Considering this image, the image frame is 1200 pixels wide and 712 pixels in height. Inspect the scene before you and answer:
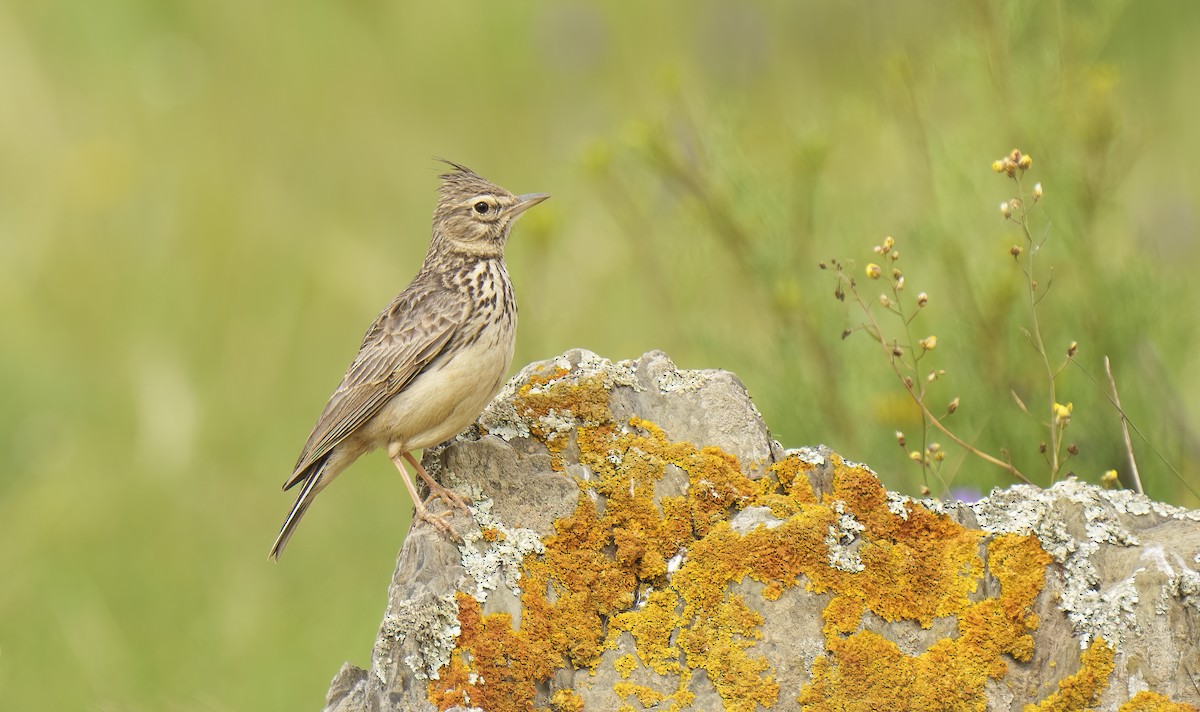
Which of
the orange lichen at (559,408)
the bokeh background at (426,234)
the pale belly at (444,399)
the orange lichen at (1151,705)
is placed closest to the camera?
the orange lichen at (1151,705)

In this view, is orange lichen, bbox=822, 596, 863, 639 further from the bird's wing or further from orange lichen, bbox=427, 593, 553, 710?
the bird's wing

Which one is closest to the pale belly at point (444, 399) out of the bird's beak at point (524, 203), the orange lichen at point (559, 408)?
the orange lichen at point (559, 408)

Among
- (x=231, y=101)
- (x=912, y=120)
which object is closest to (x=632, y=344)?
(x=912, y=120)

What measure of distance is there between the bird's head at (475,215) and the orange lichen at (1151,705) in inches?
120

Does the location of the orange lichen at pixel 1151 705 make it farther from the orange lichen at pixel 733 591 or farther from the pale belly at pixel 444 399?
the pale belly at pixel 444 399

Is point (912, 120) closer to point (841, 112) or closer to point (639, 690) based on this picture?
point (841, 112)

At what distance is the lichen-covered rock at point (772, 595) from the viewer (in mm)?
3803

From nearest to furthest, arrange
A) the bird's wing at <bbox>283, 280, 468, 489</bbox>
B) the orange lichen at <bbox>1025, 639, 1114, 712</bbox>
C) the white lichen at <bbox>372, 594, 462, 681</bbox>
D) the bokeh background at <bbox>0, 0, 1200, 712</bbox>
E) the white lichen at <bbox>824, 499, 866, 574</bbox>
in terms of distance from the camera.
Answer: the orange lichen at <bbox>1025, 639, 1114, 712</bbox>
the white lichen at <bbox>372, 594, 462, 681</bbox>
the white lichen at <bbox>824, 499, 866, 574</bbox>
the bird's wing at <bbox>283, 280, 468, 489</bbox>
the bokeh background at <bbox>0, 0, 1200, 712</bbox>

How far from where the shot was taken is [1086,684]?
146 inches

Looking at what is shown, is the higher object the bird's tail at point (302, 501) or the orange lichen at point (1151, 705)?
the bird's tail at point (302, 501)

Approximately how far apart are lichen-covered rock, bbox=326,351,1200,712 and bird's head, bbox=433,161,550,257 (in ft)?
5.28

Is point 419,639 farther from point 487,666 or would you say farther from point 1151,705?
point 1151,705

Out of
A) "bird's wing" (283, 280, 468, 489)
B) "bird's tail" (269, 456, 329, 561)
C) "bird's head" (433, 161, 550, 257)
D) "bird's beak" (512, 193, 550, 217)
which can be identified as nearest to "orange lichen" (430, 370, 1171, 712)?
"bird's wing" (283, 280, 468, 489)

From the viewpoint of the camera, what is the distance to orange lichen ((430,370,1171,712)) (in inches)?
151
